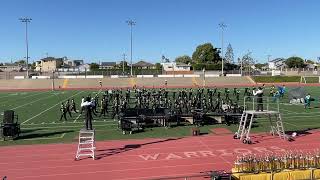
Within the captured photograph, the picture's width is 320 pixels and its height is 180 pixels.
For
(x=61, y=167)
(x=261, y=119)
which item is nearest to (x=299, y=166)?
(x=61, y=167)

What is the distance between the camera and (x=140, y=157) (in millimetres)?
16906

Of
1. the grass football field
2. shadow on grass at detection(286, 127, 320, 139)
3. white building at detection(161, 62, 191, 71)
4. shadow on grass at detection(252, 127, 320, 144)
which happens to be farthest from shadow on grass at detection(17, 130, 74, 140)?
white building at detection(161, 62, 191, 71)

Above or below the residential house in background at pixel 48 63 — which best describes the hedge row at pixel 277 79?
below

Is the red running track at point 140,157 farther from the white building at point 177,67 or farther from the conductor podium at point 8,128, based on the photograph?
the white building at point 177,67

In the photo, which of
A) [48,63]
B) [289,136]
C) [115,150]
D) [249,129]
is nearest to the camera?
[115,150]

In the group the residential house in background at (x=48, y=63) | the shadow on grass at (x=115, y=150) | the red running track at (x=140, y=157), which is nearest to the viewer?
the red running track at (x=140, y=157)

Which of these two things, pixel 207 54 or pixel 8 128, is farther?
pixel 207 54

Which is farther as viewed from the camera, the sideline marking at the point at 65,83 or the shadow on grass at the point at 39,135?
the sideline marking at the point at 65,83

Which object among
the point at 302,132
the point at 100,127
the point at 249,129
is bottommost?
the point at 100,127

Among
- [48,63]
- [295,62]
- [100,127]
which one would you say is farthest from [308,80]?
[48,63]

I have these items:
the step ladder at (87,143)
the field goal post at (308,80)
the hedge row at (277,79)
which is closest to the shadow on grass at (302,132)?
the step ladder at (87,143)

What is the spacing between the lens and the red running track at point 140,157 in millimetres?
14570

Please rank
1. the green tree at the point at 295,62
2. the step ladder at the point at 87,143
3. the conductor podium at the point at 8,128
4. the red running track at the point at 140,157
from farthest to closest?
the green tree at the point at 295,62, the conductor podium at the point at 8,128, the step ladder at the point at 87,143, the red running track at the point at 140,157

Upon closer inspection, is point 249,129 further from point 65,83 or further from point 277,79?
point 277,79
